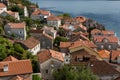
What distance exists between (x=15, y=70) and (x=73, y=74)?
5.58m

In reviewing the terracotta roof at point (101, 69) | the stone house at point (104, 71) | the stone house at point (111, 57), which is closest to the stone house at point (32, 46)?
the stone house at point (111, 57)

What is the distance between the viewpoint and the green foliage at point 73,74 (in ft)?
105

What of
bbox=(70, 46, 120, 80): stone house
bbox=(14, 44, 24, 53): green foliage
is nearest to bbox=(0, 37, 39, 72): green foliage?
bbox=(14, 44, 24, 53): green foliage

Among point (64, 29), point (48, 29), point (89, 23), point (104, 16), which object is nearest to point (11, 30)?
point (48, 29)

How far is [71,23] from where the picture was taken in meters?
81.8

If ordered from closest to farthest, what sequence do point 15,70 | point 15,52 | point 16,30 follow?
point 15,70 < point 15,52 < point 16,30

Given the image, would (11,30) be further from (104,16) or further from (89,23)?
(104,16)

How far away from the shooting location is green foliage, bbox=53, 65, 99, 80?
1262 inches

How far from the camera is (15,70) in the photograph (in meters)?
32.1

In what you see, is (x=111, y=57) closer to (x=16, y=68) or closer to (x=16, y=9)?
(x=16, y=68)

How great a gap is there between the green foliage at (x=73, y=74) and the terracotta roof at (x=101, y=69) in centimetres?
338

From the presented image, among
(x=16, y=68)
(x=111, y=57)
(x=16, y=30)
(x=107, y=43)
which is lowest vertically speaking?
(x=107, y=43)

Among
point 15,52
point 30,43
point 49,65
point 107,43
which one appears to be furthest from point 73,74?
point 107,43

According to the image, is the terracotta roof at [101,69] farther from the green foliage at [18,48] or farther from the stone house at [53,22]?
the stone house at [53,22]
